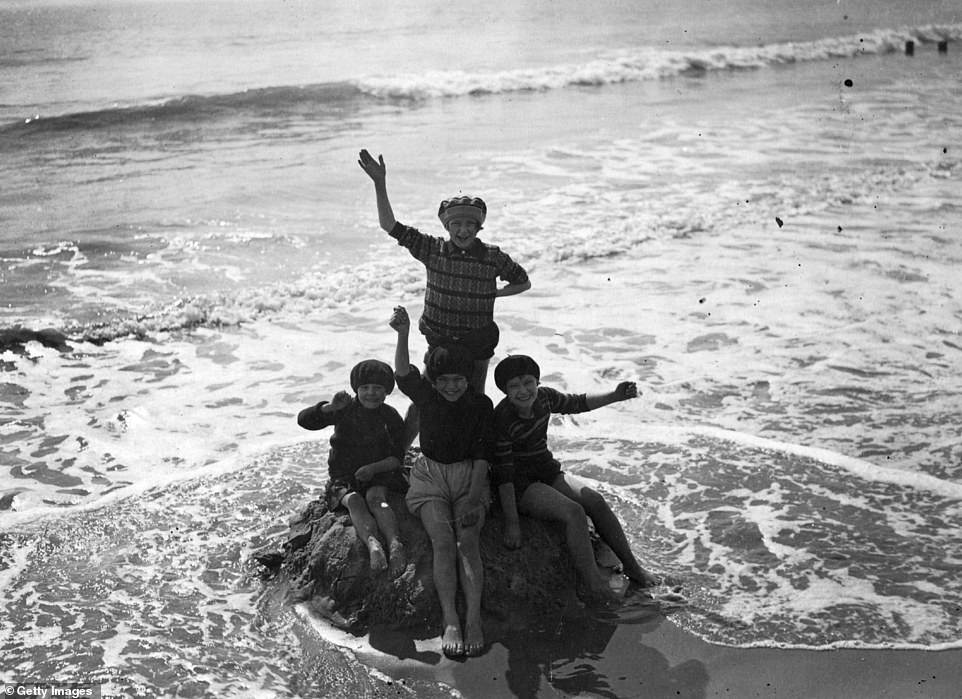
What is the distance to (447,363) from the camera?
5016 millimetres

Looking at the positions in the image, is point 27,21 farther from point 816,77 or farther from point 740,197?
point 740,197

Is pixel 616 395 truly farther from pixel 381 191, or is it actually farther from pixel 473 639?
pixel 381 191

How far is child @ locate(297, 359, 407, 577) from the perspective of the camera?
5.27m

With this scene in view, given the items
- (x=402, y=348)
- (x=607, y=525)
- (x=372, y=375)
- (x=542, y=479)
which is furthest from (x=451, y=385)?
(x=607, y=525)

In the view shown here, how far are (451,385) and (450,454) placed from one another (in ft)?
1.10

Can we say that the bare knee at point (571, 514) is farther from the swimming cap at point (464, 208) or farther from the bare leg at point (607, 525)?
the swimming cap at point (464, 208)

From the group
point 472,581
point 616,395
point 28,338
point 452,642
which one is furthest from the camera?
point 28,338

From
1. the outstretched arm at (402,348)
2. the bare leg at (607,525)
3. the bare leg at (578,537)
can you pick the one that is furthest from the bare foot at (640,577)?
the outstretched arm at (402,348)

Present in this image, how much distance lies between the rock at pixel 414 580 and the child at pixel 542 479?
3.6 inches

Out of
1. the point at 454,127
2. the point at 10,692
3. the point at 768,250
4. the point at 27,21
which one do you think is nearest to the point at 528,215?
the point at 768,250

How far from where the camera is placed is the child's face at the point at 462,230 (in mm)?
5473

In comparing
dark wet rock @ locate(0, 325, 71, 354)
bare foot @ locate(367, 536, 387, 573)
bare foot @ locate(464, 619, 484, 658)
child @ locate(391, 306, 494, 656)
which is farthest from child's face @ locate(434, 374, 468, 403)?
dark wet rock @ locate(0, 325, 71, 354)

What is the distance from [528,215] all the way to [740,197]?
10.5ft

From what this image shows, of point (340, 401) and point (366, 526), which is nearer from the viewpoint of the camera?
point (366, 526)
